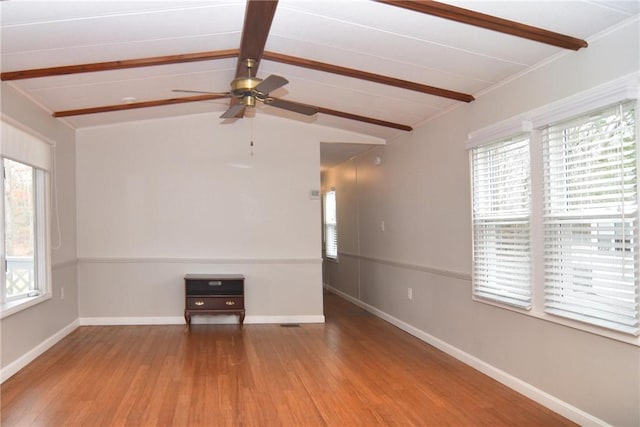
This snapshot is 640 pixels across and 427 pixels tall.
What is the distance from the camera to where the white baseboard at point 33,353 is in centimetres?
403

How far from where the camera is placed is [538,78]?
3561 mm

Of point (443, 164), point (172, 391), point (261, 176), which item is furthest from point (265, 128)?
point (172, 391)

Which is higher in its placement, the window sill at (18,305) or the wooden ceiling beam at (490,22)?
the wooden ceiling beam at (490,22)

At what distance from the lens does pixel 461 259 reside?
4672 mm

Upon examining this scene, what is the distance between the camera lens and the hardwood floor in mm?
3244

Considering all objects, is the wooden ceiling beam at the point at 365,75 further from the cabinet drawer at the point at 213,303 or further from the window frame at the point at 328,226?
the window frame at the point at 328,226

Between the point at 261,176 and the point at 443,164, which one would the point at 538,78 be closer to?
the point at 443,164

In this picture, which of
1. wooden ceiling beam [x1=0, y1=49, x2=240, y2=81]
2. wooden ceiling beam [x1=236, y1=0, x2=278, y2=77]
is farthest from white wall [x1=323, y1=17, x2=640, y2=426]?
wooden ceiling beam [x1=0, y1=49, x2=240, y2=81]

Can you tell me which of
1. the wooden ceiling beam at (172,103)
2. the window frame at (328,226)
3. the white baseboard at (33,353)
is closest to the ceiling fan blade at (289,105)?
the wooden ceiling beam at (172,103)

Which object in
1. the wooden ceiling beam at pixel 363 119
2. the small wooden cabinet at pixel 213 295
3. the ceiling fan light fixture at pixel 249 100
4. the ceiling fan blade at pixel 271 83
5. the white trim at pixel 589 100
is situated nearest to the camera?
the white trim at pixel 589 100

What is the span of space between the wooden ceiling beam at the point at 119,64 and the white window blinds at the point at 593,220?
2.60 metres

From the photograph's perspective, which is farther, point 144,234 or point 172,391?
point 144,234

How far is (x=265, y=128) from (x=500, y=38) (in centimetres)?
382

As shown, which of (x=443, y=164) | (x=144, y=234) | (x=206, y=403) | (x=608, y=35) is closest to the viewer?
(x=608, y=35)
